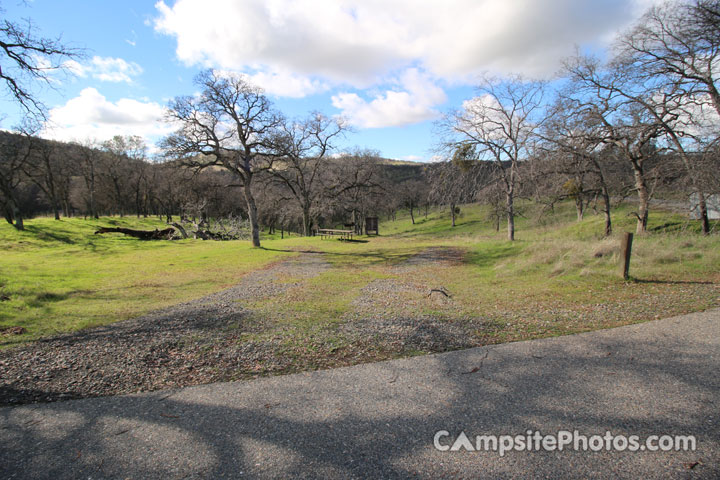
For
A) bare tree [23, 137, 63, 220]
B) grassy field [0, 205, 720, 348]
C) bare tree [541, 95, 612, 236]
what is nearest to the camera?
grassy field [0, 205, 720, 348]

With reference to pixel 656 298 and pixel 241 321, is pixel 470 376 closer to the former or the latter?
pixel 241 321

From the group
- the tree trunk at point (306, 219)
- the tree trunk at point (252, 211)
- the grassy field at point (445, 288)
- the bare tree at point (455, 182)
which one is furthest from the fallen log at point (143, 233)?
the bare tree at point (455, 182)

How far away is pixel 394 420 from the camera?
3.06m

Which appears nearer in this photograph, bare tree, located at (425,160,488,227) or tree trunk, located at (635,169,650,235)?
tree trunk, located at (635,169,650,235)

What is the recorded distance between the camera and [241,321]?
6691 mm

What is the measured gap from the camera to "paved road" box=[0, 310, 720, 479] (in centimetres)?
251

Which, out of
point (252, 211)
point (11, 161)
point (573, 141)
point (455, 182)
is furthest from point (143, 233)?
point (573, 141)

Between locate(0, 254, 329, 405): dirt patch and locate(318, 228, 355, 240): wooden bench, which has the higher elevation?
locate(318, 228, 355, 240): wooden bench

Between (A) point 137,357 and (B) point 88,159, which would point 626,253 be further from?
(B) point 88,159

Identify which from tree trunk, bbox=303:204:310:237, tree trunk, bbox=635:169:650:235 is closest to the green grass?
tree trunk, bbox=303:204:310:237

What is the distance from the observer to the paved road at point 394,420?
251cm

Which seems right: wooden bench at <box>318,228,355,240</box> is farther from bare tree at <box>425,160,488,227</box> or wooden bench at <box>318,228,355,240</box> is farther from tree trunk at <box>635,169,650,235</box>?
tree trunk at <box>635,169,650,235</box>

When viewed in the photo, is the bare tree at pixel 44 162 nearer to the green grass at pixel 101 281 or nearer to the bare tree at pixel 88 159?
the bare tree at pixel 88 159

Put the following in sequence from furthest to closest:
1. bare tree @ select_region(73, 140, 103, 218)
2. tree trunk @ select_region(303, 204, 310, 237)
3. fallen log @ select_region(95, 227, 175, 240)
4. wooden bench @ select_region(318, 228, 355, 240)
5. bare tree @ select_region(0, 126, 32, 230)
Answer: bare tree @ select_region(73, 140, 103, 218) < tree trunk @ select_region(303, 204, 310, 237) < wooden bench @ select_region(318, 228, 355, 240) < fallen log @ select_region(95, 227, 175, 240) < bare tree @ select_region(0, 126, 32, 230)
